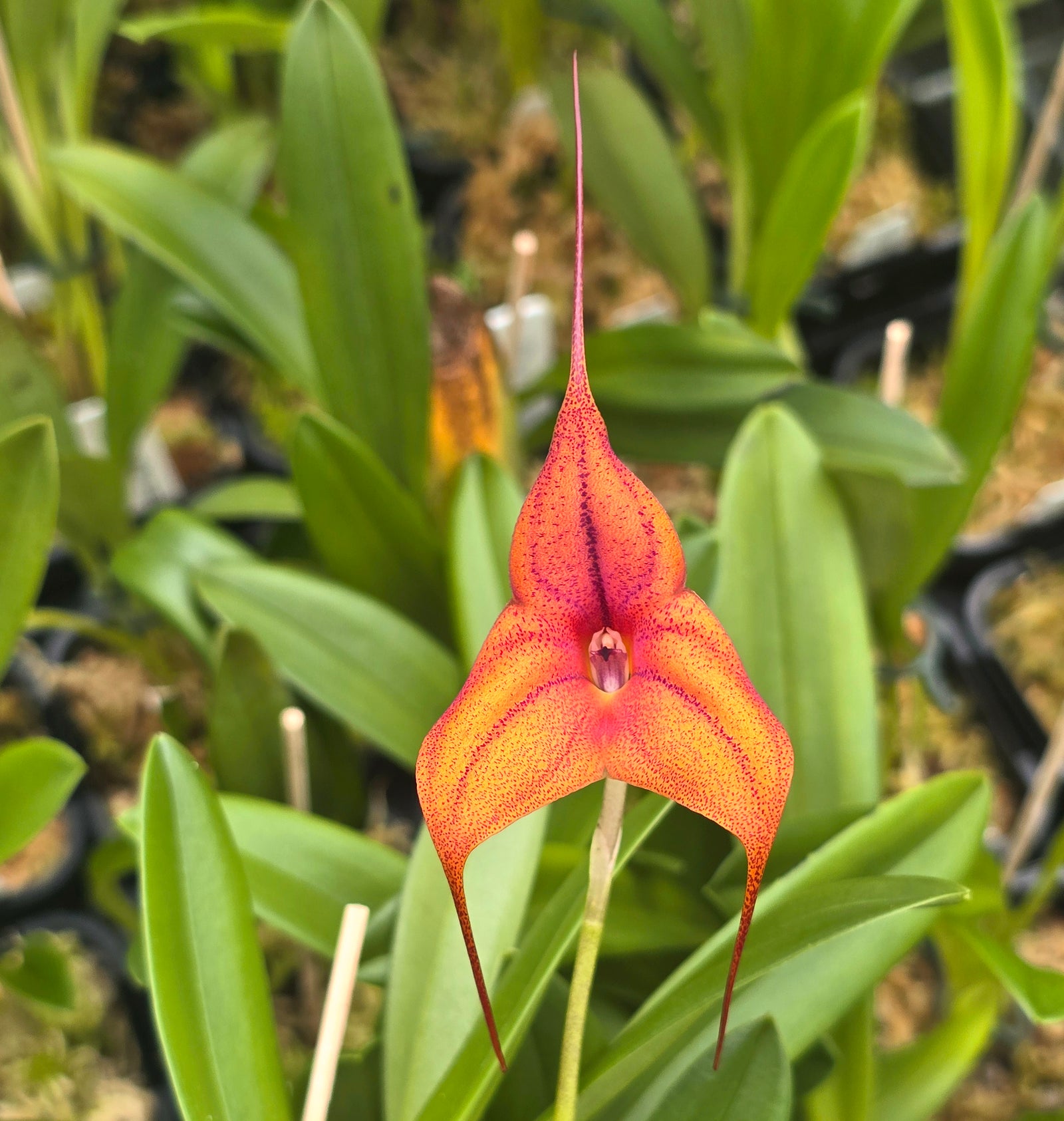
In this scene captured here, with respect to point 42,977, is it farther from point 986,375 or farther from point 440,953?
point 986,375

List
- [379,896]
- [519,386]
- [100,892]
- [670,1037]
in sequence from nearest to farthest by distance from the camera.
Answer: [670,1037] < [379,896] < [100,892] < [519,386]

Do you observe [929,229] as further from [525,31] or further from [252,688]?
[252,688]

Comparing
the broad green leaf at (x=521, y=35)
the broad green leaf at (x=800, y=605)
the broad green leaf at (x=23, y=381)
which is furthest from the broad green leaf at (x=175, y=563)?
the broad green leaf at (x=521, y=35)

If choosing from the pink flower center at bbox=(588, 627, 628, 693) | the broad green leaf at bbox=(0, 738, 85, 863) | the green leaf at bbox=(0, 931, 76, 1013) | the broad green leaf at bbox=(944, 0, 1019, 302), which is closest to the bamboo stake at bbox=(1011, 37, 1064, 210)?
the broad green leaf at bbox=(944, 0, 1019, 302)

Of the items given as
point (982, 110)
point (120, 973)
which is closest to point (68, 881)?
point (120, 973)

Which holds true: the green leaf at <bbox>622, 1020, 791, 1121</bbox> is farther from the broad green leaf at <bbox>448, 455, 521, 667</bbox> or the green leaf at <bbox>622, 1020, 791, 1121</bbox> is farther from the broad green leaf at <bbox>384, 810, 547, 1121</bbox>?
the broad green leaf at <bbox>448, 455, 521, 667</bbox>

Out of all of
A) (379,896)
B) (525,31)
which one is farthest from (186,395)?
(379,896)
